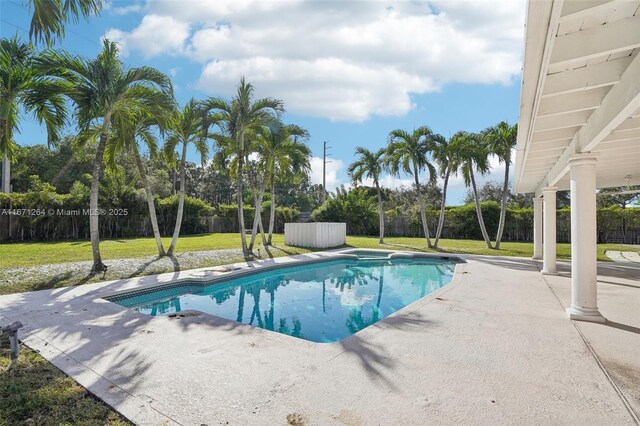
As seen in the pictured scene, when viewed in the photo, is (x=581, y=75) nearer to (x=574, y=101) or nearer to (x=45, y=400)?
(x=574, y=101)

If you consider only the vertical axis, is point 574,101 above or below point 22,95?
below

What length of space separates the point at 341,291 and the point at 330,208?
1704 cm

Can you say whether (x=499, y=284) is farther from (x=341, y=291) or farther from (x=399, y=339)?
(x=399, y=339)

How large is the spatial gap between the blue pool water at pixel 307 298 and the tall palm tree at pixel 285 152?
17.7 ft

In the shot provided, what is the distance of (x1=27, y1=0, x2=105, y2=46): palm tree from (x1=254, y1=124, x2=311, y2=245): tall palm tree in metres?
9.89

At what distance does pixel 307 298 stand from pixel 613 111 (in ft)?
21.1

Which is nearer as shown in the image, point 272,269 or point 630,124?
point 630,124

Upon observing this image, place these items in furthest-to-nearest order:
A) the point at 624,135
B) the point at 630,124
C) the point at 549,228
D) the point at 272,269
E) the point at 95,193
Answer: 1. the point at 272,269
2. the point at 95,193
3. the point at 549,228
4. the point at 624,135
5. the point at 630,124

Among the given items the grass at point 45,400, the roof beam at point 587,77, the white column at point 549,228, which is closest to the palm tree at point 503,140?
the white column at point 549,228

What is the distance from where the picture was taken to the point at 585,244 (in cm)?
507

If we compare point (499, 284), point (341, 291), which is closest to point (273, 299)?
point (341, 291)

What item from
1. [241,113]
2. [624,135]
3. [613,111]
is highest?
[241,113]

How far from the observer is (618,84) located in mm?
3574

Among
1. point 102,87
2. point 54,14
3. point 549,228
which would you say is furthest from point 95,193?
point 549,228
